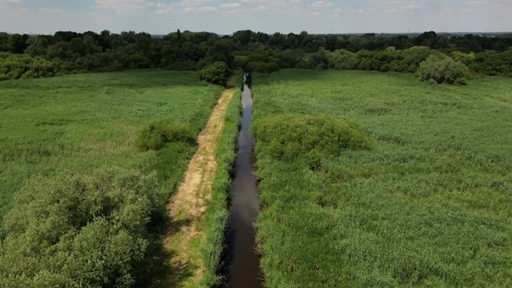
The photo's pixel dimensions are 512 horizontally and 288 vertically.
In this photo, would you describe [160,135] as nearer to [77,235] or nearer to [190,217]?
[190,217]

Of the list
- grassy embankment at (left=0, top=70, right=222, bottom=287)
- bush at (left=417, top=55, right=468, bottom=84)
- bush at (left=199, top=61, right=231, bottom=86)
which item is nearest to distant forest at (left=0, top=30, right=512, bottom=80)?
bush at (left=417, top=55, right=468, bottom=84)

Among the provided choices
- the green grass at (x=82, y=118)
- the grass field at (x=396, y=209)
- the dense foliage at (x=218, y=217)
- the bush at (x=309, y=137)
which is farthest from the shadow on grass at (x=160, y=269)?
the bush at (x=309, y=137)

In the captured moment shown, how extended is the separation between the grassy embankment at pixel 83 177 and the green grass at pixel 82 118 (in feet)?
0.29

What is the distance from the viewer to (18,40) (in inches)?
2980

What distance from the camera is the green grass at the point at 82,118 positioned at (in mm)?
23141

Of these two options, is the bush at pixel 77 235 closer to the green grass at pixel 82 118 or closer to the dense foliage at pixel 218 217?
the dense foliage at pixel 218 217

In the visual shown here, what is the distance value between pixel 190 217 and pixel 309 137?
37.5 feet

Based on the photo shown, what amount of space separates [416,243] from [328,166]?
907 cm

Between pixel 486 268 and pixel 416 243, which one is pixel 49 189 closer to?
pixel 416 243

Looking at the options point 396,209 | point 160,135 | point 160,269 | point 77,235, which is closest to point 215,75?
point 160,135

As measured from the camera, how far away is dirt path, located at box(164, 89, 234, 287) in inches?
557

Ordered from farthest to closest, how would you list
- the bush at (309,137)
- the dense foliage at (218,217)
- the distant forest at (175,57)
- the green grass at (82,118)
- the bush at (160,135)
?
the distant forest at (175,57) → the bush at (160,135) → the bush at (309,137) → the green grass at (82,118) → the dense foliage at (218,217)

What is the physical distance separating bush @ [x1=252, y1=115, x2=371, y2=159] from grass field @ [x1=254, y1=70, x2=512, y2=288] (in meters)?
0.56

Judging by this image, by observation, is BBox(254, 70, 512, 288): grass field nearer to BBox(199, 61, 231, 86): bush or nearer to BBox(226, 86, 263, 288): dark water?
BBox(226, 86, 263, 288): dark water
